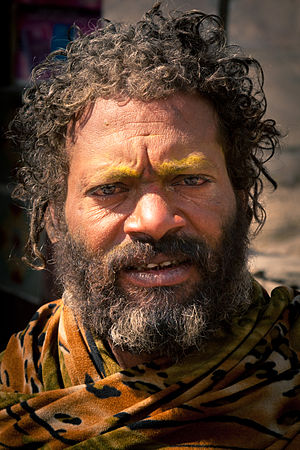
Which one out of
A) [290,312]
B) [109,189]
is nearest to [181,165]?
[109,189]

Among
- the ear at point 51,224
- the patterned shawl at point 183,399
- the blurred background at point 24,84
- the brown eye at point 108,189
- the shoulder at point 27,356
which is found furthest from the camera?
the blurred background at point 24,84

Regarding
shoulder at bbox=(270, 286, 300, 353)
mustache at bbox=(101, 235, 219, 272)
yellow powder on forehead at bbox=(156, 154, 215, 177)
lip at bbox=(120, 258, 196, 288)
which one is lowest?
shoulder at bbox=(270, 286, 300, 353)

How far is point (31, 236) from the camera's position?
2.78 meters

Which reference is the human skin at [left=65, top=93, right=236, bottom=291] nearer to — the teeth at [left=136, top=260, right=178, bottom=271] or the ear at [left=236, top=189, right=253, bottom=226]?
the teeth at [left=136, top=260, right=178, bottom=271]

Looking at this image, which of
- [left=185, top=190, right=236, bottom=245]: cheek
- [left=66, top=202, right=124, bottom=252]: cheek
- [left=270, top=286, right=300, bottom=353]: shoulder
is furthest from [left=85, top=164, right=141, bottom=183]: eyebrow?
[left=270, top=286, right=300, bottom=353]: shoulder

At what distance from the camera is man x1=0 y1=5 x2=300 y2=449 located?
83.6 inches

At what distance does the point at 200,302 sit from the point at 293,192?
7.13 m

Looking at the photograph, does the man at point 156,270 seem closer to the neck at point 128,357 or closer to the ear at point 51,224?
the neck at point 128,357

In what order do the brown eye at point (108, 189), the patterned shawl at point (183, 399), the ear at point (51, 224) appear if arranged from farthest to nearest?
1. the ear at point (51, 224)
2. the brown eye at point (108, 189)
3. the patterned shawl at point (183, 399)

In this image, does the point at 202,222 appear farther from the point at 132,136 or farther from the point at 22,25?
the point at 22,25

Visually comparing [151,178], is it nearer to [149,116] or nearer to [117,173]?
[117,173]

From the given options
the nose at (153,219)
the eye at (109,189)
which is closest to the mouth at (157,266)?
the nose at (153,219)

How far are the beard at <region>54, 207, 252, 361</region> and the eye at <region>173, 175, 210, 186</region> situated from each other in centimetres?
20

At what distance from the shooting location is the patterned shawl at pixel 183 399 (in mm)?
2076
